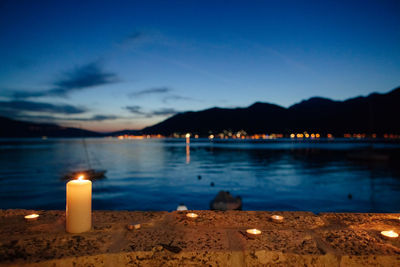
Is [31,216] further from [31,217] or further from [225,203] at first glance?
[225,203]

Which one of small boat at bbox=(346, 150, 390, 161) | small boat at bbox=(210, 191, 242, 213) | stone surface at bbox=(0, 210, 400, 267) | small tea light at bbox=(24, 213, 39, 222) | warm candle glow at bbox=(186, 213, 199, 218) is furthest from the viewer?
small boat at bbox=(346, 150, 390, 161)

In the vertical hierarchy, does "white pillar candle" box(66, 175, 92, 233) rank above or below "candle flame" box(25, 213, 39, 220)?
above

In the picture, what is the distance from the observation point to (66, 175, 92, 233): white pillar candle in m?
2.23

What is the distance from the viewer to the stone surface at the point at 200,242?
1.84m

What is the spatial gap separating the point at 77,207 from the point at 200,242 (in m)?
1.14

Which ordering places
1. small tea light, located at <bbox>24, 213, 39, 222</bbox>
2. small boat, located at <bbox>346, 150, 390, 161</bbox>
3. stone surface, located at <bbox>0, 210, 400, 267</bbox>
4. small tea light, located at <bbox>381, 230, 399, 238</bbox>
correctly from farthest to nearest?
small boat, located at <bbox>346, 150, 390, 161</bbox>, small tea light, located at <bbox>24, 213, 39, 222</bbox>, small tea light, located at <bbox>381, 230, 399, 238</bbox>, stone surface, located at <bbox>0, 210, 400, 267</bbox>

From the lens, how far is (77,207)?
7.39ft

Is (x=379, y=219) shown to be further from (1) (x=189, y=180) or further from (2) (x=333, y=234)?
(1) (x=189, y=180)

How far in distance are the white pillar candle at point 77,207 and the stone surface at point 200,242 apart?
81 mm

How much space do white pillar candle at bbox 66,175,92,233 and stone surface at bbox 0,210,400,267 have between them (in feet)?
0.26

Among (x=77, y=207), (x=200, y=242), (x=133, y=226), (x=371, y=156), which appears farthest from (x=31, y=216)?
(x=371, y=156)

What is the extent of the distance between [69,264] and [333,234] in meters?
2.17

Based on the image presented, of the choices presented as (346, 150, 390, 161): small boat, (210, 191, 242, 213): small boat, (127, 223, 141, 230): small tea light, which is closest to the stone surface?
(127, 223, 141, 230): small tea light

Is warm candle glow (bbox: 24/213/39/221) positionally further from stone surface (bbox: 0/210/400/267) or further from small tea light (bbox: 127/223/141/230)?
small tea light (bbox: 127/223/141/230)
